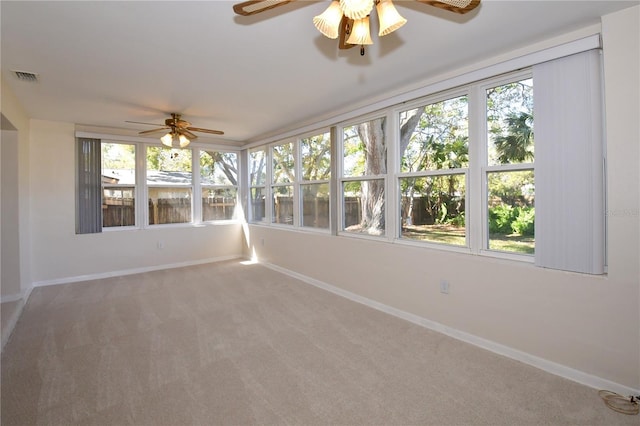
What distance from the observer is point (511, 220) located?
2637 millimetres

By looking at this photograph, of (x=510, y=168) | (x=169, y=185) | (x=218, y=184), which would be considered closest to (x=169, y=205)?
(x=169, y=185)

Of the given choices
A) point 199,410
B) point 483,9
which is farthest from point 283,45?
point 199,410

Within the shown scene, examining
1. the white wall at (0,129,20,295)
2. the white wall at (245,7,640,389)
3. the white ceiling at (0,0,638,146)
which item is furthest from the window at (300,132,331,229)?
the white wall at (0,129,20,295)

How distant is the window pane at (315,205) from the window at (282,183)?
362 millimetres

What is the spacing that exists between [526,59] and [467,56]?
44cm

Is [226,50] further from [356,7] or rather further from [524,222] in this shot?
[524,222]

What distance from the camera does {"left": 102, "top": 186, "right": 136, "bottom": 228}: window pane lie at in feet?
16.8

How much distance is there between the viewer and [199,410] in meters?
1.88

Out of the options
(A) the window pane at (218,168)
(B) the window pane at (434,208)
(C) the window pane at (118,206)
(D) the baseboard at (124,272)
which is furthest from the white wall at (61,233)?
(B) the window pane at (434,208)

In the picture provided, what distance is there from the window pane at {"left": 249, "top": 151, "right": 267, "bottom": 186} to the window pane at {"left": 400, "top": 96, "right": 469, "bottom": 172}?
3.31 metres

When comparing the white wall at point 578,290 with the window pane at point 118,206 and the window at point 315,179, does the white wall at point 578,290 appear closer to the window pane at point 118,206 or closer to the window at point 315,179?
the window at point 315,179

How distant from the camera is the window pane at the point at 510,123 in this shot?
2.53m

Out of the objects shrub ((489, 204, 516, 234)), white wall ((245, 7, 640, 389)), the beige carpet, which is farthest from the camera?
shrub ((489, 204, 516, 234))

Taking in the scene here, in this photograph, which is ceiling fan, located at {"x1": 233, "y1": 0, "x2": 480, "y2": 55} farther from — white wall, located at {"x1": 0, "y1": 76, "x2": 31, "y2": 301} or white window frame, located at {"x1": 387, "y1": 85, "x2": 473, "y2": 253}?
white wall, located at {"x1": 0, "y1": 76, "x2": 31, "y2": 301}
